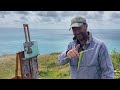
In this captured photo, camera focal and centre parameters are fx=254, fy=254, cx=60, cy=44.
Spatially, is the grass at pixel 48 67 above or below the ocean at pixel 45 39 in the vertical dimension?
below

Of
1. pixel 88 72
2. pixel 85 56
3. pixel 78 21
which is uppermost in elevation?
pixel 78 21

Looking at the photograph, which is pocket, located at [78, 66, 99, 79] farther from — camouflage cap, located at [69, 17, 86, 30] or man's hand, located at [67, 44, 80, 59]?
camouflage cap, located at [69, 17, 86, 30]

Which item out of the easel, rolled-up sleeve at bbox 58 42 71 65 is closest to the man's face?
rolled-up sleeve at bbox 58 42 71 65

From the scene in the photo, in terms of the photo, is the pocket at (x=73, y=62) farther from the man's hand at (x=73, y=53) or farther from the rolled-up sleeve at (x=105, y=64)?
the rolled-up sleeve at (x=105, y=64)

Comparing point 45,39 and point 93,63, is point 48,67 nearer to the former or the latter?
point 45,39

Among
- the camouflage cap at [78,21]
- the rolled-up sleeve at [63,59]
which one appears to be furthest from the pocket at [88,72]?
the camouflage cap at [78,21]

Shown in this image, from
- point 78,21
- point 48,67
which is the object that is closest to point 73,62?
point 48,67
